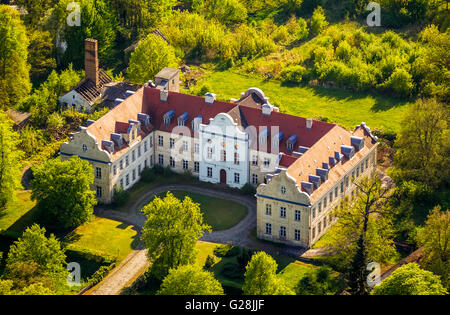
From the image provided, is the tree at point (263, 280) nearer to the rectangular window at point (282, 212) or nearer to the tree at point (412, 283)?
the tree at point (412, 283)

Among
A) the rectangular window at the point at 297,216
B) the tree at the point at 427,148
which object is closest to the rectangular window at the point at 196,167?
the rectangular window at the point at 297,216

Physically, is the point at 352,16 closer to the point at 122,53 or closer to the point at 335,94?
the point at 335,94

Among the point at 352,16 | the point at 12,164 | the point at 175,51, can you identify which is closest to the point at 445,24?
the point at 352,16

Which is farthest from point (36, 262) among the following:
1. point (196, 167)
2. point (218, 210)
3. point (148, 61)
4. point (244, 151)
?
point (148, 61)
